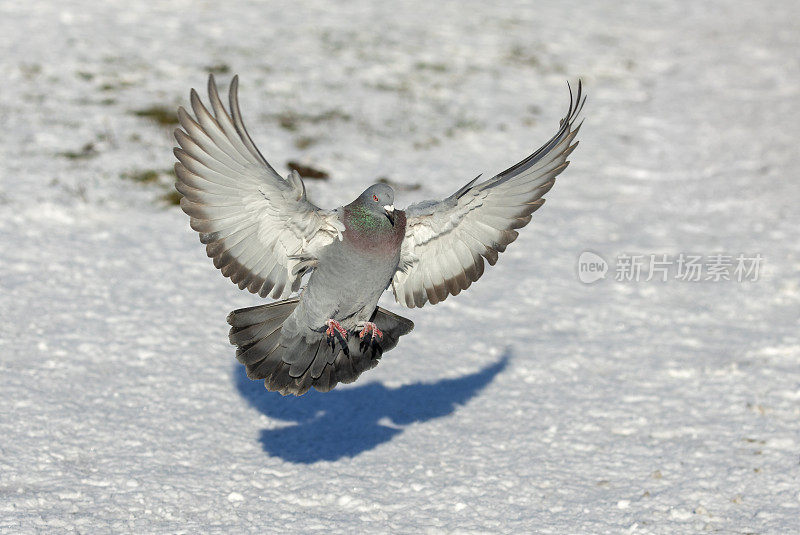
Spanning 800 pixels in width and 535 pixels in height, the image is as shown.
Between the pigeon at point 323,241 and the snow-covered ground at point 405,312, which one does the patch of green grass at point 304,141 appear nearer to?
the snow-covered ground at point 405,312

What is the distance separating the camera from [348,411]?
7254 millimetres

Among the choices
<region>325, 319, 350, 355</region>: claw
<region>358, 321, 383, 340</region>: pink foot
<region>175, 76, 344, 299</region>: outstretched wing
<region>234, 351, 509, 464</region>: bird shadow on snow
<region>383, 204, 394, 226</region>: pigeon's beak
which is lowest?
<region>234, 351, 509, 464</region>: bird shadow on snow

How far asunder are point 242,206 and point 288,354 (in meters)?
1.09

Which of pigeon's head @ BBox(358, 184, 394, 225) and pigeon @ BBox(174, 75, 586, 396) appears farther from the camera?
pigeon's head @ BBox(358, 184, 394, 225)

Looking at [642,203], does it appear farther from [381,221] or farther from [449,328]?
[381,221]

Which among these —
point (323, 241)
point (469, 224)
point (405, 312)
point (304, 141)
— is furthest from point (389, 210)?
point (304, 141)

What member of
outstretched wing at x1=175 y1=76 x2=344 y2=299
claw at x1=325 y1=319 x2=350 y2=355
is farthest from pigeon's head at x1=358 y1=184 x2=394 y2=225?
claw at x1=325 y1=319 x2=350 y2=355

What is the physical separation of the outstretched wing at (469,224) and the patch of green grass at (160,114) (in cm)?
740

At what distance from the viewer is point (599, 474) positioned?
6418 mm

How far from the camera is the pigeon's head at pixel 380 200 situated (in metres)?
4.83

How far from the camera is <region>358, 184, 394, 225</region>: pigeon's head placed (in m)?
4.83

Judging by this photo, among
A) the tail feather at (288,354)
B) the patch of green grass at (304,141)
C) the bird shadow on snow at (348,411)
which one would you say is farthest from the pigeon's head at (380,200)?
the patch of green grass at (304,141)

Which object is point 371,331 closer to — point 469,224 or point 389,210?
point 469,224

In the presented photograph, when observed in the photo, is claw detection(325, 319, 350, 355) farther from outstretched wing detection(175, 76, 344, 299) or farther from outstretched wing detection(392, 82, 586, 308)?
outstretched wing detection(392, 82, 586, 308)
